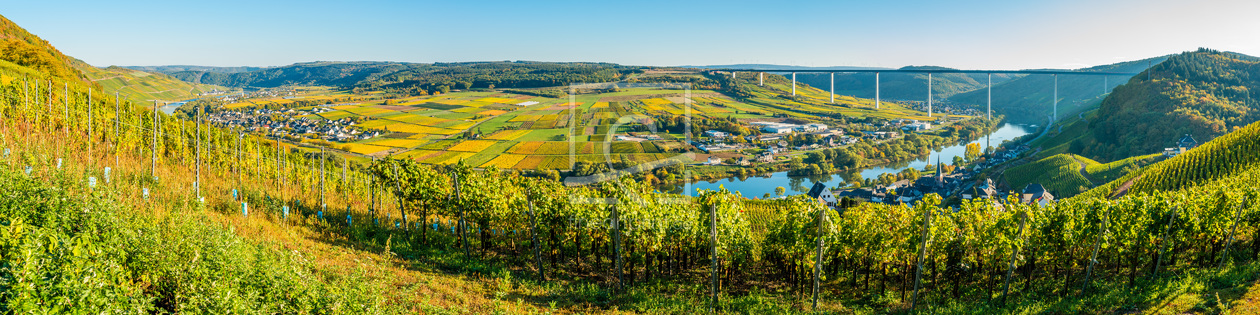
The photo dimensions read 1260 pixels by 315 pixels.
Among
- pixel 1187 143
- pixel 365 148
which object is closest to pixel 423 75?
pixel 365 148

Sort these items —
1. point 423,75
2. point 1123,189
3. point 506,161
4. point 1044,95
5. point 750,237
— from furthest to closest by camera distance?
1. point 1044,95
2. point 423,75
3. point 506,161
4. point 1123,189
5. point 750,237

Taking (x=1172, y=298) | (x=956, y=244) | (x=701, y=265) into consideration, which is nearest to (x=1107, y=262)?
(x=1172, y=298)

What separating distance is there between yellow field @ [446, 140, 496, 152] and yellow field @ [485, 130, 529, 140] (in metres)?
1.86

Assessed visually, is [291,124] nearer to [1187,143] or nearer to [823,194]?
[823,194]

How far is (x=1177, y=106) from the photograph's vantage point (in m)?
87.5

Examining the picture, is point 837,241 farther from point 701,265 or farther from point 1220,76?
point 1220,76

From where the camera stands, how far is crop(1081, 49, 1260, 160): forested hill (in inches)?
3063

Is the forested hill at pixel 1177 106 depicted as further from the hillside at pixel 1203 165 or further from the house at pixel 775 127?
the hillside at pixel 1203 165

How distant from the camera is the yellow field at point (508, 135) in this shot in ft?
234

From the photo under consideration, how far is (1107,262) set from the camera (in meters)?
14.7

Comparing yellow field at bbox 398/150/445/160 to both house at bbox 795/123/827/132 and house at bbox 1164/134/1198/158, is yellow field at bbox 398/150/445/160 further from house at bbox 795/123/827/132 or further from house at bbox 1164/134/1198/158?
house at bbox 1164/134/1198/158

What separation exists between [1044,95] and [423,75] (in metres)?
192

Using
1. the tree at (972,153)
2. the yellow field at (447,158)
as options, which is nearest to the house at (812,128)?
the tree at (972,153)

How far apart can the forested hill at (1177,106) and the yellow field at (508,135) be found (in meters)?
84.1
